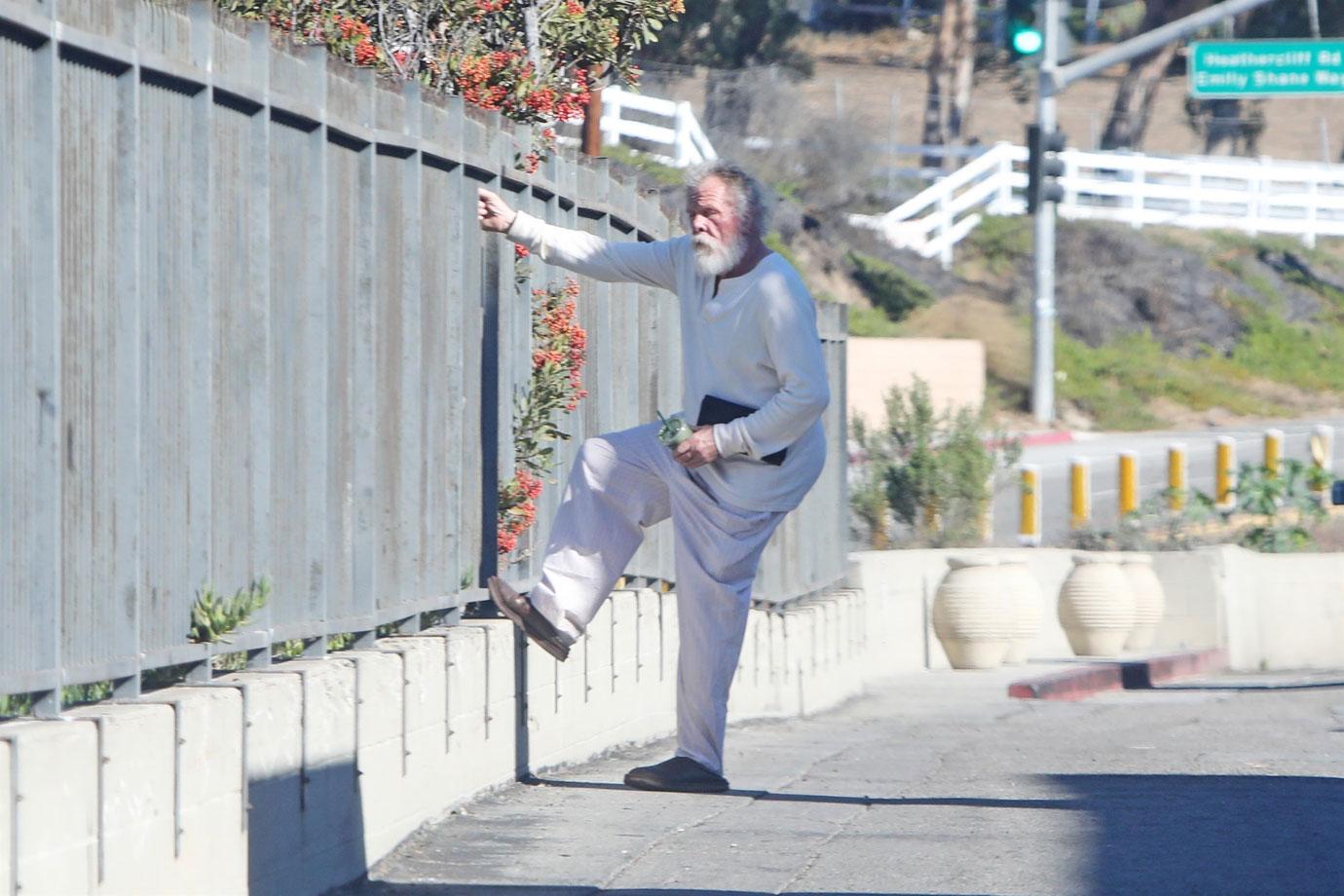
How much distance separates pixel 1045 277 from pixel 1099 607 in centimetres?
1385

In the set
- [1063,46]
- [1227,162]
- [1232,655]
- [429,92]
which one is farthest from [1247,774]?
[1227,162]

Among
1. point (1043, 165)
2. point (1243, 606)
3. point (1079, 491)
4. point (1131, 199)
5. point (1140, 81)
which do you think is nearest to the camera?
point (1243, 606)

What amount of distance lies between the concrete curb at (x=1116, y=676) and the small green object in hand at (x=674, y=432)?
7.08m

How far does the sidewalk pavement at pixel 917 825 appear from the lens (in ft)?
17.6

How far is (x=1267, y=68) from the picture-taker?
30156 mm

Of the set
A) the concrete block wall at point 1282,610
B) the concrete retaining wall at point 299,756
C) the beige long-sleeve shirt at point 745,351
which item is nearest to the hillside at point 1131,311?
the concrete block wall at point 1282,610

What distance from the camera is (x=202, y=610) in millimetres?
4863

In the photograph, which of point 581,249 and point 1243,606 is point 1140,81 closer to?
point 1243,606

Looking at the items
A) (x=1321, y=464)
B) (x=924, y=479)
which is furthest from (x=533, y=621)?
(x=1321, y=464)

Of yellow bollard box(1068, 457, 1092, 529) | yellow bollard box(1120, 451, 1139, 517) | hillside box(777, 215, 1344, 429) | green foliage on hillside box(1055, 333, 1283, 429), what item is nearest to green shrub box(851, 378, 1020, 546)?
yellow bollard box(1068, 457, 1092, 529)

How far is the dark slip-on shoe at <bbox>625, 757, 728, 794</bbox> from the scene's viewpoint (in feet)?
21.4

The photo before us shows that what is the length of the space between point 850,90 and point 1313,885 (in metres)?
57.2

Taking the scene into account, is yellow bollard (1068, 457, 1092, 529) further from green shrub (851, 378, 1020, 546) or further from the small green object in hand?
the small green object in hand

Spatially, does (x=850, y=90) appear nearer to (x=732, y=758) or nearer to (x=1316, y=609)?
(x=1316, y=609)
